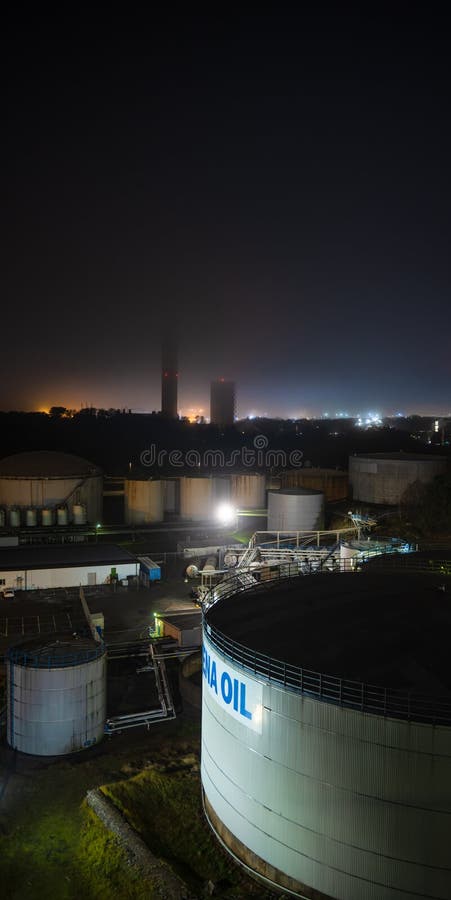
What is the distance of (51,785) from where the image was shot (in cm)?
1531

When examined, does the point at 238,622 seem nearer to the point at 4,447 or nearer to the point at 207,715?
the point at 207,715

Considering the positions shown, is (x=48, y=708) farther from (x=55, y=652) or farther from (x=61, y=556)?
(x=61, y=556)

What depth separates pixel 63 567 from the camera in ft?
105

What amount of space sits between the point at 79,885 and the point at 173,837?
6.72 ft

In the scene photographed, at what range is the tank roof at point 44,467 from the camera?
45.0 metres

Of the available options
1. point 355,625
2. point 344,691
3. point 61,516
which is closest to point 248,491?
point 61,516

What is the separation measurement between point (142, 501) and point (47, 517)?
808cm

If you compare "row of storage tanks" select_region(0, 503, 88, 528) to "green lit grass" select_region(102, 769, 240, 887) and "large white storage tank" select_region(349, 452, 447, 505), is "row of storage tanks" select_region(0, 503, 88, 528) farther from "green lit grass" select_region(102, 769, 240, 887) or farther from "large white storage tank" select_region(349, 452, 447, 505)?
"green lit grass" select_region(102, 769, 240, 887)

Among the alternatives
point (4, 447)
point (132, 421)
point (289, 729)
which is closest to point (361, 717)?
point (289, 729)

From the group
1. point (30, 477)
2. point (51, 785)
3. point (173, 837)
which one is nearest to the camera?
point (173, 837)

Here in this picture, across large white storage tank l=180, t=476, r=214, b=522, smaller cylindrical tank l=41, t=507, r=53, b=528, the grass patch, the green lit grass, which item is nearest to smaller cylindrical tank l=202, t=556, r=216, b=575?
smaller cylindrical tank l=41, t=507, r=53, b=528

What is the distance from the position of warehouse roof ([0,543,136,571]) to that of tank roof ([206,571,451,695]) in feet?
61.8

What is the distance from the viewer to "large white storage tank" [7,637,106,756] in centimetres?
1683

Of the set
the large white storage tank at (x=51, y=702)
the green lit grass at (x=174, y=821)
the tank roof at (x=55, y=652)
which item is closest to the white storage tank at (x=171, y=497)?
the tank roof at (x=55, y=652)
